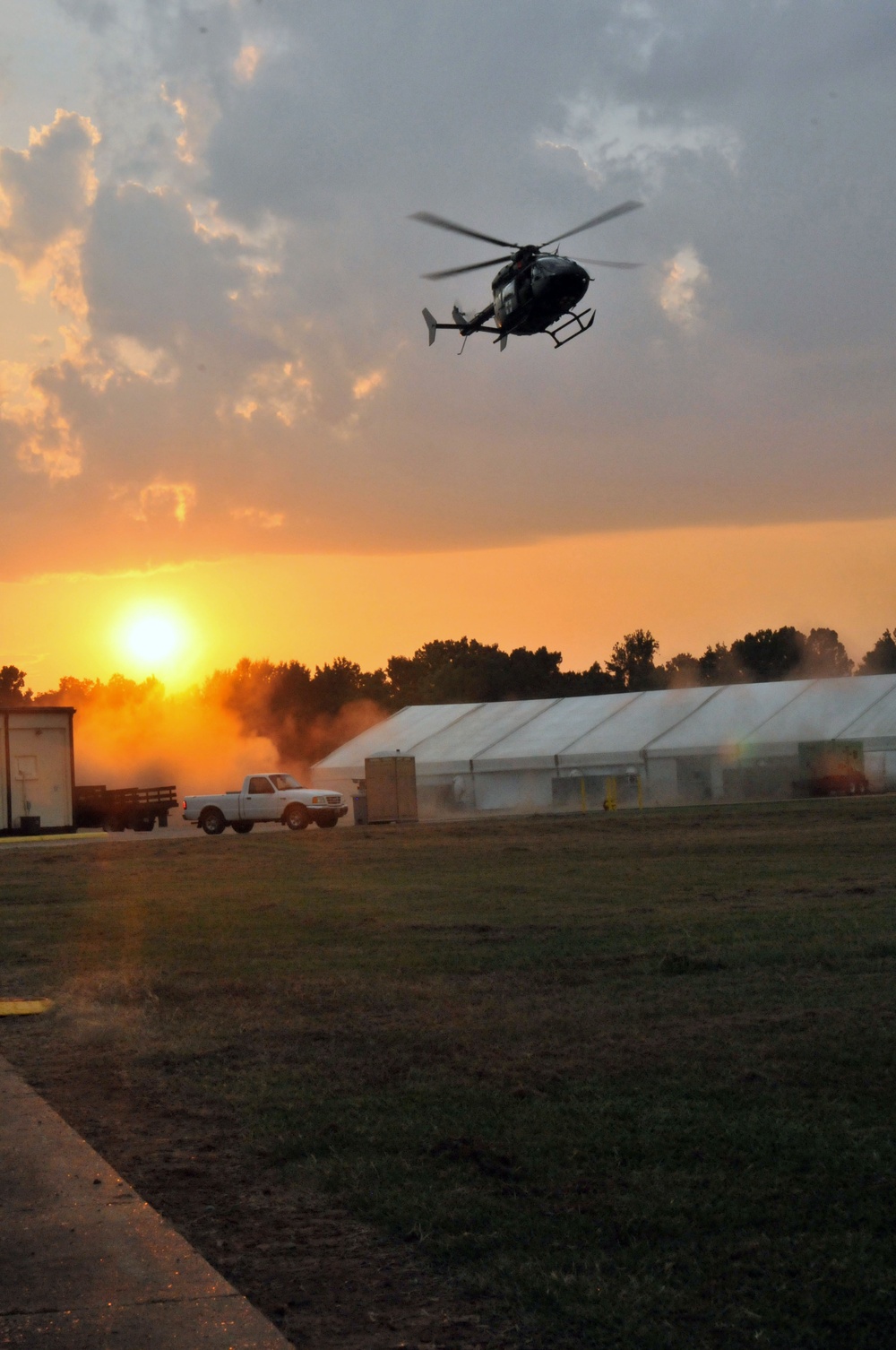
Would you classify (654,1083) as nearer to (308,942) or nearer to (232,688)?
(308,942)

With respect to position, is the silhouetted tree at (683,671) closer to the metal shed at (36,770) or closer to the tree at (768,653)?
the tree at (768,653)

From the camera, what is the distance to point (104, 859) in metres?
29.8

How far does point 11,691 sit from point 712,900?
125m

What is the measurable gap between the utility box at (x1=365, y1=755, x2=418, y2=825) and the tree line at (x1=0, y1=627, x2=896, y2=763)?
51.0 meters

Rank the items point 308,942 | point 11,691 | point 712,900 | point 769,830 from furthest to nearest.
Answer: point 11,691 → point 769,830 → point 712,900 → point 308,942

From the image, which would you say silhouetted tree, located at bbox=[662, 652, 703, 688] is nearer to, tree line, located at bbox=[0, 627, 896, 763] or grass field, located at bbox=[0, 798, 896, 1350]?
tree line, located at bbox=[0, 627, 896, 763]

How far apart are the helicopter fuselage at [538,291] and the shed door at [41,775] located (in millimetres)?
25578

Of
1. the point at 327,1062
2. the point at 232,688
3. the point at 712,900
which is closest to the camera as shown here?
the point at 327,1062

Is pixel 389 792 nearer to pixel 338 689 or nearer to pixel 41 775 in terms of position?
pixel 41 775

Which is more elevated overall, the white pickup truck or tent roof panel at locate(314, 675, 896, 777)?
tent roof panel at locate(314, 675, 896, 777)

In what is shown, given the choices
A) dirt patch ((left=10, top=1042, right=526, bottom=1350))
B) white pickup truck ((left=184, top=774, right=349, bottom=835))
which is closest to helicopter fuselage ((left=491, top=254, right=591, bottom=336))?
dirt patch ((left=10, top=1042, right=526, bottom=1350))

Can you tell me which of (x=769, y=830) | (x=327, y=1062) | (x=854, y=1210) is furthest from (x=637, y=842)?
(x=854, y=1210)

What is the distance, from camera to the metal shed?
41406mm

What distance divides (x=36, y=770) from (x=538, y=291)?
89.8 ft
